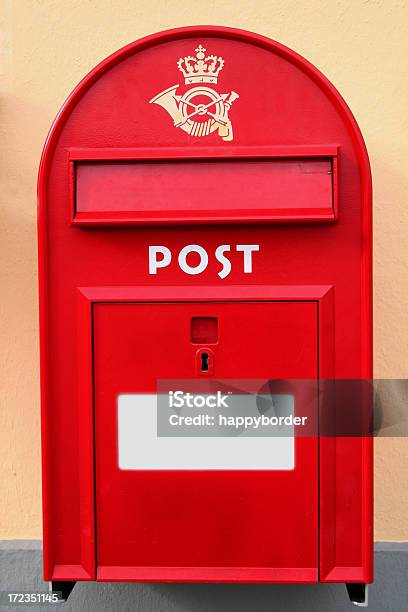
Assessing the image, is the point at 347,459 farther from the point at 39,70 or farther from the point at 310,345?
the point at 39,70

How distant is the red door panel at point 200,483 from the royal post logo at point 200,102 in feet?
1.57

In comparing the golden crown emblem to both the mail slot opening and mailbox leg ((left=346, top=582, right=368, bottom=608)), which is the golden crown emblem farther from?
mailbox leg ((left=346, top=582, right=368, bottom=608))

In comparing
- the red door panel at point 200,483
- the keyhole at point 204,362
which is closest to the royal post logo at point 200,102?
the red door panel at point 200,483

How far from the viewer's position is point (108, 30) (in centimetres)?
216

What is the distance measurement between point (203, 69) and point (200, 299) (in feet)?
2.04

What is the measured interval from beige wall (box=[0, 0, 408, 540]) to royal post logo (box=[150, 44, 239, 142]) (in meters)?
0.74

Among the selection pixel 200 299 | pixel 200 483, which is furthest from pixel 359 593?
pixel 200 299

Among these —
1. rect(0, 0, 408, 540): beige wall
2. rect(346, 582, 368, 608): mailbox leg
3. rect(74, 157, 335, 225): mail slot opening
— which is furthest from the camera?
rect(0, 0, 408, 540): beige wall

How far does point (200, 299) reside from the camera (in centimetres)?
152

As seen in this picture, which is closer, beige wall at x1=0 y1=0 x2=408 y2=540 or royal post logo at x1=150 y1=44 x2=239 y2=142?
royal post logo at x1=150 y1=44 x2=239 y2=142

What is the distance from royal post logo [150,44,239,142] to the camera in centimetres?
152

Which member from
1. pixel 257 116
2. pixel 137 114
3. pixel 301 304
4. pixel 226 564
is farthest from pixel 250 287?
pixel 226 564

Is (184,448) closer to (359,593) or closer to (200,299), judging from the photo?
(200,299)

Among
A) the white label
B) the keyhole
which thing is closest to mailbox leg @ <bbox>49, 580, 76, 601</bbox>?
the white label
